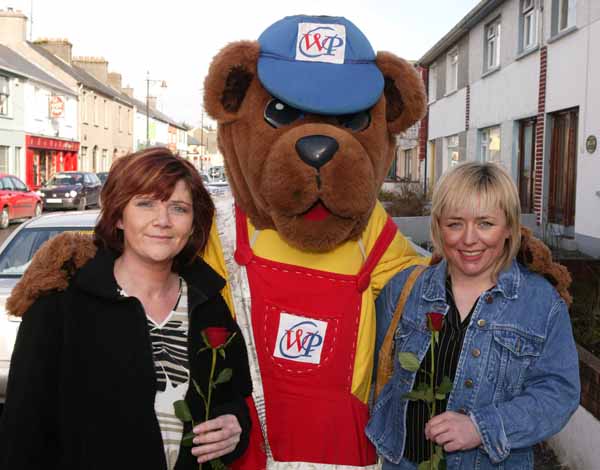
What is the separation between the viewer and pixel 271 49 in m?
2.53

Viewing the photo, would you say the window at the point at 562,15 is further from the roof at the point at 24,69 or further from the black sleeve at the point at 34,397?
the roof at the point at 24,69

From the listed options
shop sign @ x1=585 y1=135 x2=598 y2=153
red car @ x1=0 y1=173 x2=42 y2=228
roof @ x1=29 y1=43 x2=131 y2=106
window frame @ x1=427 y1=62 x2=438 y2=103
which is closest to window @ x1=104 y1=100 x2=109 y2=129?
roof @ x1=29 y1=43 x2=131 y2=106

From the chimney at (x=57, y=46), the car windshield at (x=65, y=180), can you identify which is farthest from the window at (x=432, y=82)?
the chimney at (x=57, y=46)

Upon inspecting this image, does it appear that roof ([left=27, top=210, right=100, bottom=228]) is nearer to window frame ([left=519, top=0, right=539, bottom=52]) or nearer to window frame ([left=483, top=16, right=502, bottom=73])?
window frame ([left=519, top=0, right=539, bottom=52])

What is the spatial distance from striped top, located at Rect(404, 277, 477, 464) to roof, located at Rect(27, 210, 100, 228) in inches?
163

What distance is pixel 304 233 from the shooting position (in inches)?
92.1

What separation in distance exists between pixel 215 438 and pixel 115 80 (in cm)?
4989

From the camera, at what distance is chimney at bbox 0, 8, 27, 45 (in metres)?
33.3

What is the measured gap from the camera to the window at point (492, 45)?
16875 mm

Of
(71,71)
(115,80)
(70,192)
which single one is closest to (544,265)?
(70,192)

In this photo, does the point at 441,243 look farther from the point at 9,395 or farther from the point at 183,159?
the point at 9,395

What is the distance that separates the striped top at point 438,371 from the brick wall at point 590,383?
2124 mm

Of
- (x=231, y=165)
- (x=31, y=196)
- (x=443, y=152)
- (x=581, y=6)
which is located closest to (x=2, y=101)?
(x=31, y=196)

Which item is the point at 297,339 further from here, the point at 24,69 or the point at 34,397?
the point at 24,69
